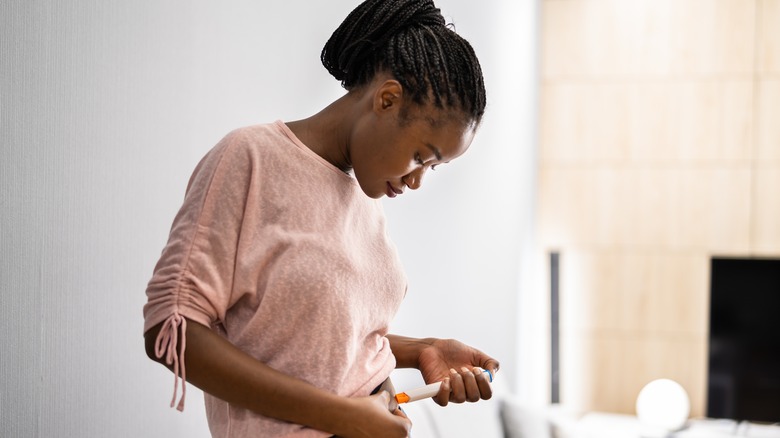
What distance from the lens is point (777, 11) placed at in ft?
14.1

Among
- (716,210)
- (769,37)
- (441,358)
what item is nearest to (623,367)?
(716,210)

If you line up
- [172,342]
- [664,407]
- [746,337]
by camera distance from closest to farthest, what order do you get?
[172,342] < [664,407] < [746,337]

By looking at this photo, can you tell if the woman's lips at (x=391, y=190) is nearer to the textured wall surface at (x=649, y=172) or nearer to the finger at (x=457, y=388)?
the finger at (x=457, y=388)

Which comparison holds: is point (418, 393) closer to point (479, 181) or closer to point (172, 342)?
point (172, 342)

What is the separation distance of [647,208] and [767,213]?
0.62 meters

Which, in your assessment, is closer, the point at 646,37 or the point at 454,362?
the point at 454,362

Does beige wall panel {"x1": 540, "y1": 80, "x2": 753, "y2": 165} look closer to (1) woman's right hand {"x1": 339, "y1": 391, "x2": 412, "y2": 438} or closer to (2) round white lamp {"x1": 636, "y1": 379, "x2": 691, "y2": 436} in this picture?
(2) round white lamp {"x1": 636, "y1": 379, "x2": 691, "y2": 436}

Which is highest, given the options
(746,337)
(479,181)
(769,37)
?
(769,37)

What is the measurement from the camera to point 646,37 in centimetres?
450

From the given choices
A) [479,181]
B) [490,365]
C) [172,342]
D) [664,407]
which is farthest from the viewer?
[664,407]

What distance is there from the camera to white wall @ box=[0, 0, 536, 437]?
35.8 inches

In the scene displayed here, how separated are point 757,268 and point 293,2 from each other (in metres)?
3.37

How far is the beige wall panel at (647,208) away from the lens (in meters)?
4.37

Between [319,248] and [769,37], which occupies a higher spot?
[769,37]
